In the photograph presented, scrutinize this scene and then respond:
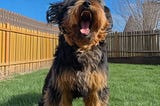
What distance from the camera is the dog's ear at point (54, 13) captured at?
5719 millimetres

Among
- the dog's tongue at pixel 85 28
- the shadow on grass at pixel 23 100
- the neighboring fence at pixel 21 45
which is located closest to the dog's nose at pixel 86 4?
the dog's tongue at pixel 85 28

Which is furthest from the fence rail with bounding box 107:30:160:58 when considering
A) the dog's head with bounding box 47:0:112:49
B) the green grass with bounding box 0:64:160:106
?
the dog's head with bounding box 47:0:112:49

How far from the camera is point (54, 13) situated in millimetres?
5891

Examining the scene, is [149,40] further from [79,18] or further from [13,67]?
[79,18]

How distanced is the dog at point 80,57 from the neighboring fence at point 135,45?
54.7 feet

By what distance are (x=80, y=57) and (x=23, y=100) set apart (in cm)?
279

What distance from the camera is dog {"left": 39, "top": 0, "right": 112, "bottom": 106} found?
5281 millimetres

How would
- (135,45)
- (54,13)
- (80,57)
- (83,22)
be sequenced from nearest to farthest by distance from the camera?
(83,22), (80,57), (54,13), (135,45)

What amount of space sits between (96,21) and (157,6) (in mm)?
27496

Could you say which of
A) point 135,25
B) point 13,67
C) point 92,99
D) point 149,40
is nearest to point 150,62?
point 149,40

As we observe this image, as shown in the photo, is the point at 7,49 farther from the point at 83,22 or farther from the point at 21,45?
the point at 83,22

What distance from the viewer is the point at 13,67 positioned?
15.4 metres

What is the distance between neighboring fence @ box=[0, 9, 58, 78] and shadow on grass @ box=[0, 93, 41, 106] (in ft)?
16.2

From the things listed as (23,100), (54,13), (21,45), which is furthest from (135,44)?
(54,13)
